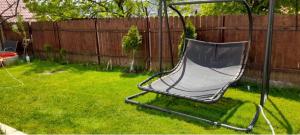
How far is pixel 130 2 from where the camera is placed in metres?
10.9

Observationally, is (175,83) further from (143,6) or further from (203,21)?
(143,6)

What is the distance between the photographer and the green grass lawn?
3791 mm

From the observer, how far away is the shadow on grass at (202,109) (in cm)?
403

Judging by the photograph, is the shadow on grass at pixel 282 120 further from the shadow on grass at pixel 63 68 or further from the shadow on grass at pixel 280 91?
the shadow on grass at pixel 63 68

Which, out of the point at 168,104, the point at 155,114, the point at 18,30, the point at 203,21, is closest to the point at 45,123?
the point at 155,114

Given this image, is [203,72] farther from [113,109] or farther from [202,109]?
[113,109]

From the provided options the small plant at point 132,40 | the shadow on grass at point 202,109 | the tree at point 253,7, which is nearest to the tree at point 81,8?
the tree at point 253,7

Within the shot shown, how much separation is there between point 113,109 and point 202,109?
1473 millimetres

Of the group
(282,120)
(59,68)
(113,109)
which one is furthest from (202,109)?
(59,68)

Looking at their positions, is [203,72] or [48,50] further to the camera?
[48,50]

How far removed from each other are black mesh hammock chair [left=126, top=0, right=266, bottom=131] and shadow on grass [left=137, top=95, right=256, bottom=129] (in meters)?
0.09

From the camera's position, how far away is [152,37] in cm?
705

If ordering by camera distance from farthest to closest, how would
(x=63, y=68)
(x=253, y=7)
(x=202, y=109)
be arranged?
(x=253, y=7), (x=63, y=68), (x=202, y=109)

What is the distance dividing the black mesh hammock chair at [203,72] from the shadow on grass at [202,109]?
0.09 meters
